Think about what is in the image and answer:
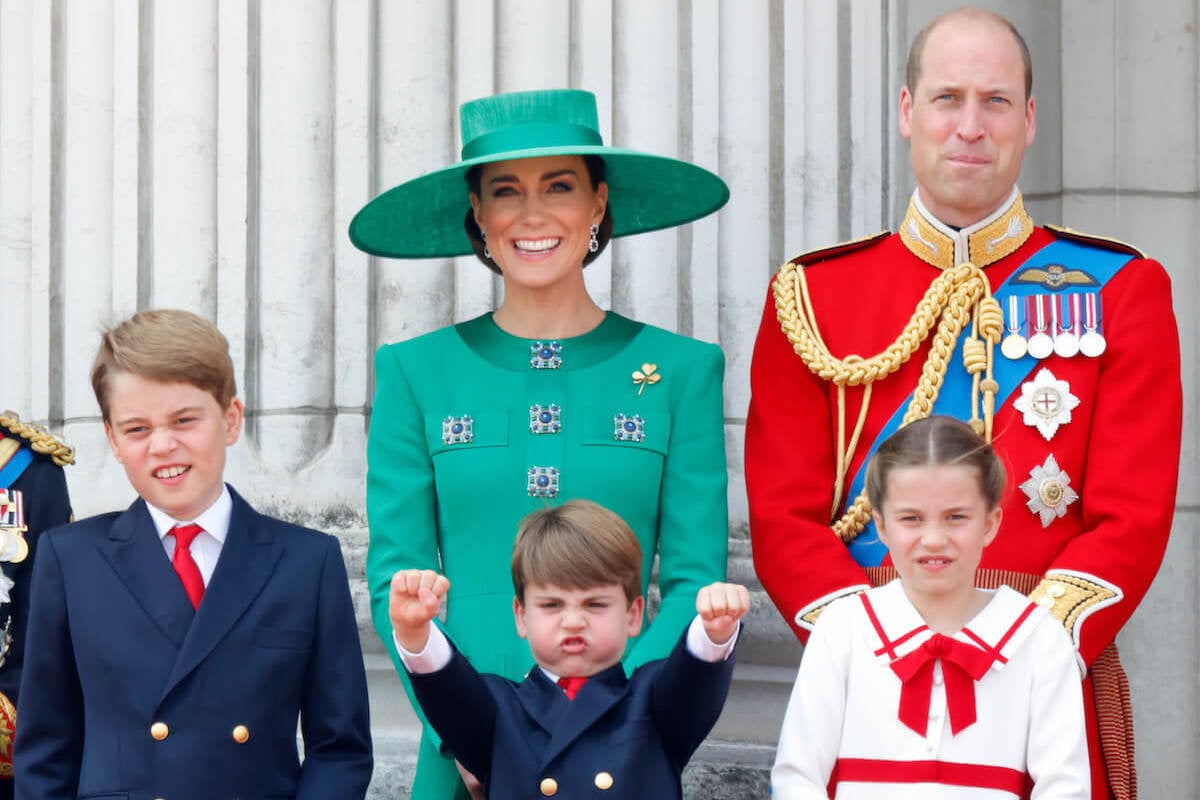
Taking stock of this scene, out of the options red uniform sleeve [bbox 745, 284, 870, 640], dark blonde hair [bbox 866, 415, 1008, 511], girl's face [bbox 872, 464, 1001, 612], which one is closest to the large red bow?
girl's face [bbox 872, 464, 1001, 612]

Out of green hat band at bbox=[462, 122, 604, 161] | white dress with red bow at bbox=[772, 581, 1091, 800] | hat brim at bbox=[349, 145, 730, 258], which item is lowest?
white dress with red bow at bbox=[772, 581, 1091, 800]

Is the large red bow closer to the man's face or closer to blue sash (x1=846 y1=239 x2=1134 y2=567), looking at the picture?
blue sash (x1=846 y1=239 x2=1134 y2=567)

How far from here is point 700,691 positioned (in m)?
3.61

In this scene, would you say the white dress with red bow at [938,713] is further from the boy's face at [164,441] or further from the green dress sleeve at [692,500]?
the boy's face at [164,441]

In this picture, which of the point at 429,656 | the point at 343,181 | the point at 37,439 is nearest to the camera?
the point at 429,656

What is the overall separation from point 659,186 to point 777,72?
1020 mm

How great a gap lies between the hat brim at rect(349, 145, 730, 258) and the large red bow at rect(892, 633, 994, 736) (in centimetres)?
126

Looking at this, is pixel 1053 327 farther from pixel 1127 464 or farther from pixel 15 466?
pixel 15 466

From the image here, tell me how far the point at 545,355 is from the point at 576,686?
0.82 meters

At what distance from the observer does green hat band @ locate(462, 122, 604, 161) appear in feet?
14.1

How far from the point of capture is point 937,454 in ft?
12.0

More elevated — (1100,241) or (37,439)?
(1100,241)

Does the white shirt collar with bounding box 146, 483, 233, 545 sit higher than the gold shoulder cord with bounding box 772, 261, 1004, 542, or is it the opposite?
the gold shoulder cord with bounding box 772, 261, 1004, 542

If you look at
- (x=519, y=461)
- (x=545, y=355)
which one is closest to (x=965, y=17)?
(x=545, y=355)
